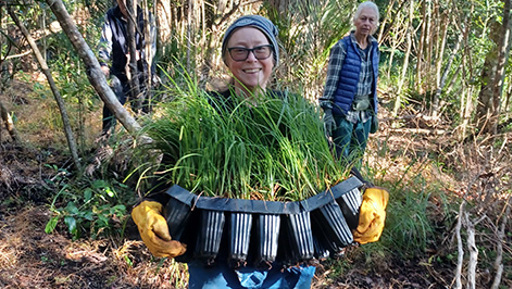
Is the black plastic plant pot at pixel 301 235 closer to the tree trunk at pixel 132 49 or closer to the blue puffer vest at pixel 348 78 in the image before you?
the tree trunk at pixel 132 49

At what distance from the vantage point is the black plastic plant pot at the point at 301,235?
1.04 m

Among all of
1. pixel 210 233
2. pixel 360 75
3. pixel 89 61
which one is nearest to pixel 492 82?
pixel 360 75

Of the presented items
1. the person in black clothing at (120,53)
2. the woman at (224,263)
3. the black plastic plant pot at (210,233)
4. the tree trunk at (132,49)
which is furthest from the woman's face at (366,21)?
the black plastic plant pot at (210,233)

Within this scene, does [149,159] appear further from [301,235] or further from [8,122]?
[8,122]

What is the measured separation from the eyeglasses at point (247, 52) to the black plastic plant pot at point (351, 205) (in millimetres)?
576

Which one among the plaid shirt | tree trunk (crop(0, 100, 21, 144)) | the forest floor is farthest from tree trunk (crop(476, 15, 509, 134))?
Answer: tree trunk (crop(0, 100, 21, 144))

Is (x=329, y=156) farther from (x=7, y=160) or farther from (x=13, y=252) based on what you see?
(x=7, y=160)

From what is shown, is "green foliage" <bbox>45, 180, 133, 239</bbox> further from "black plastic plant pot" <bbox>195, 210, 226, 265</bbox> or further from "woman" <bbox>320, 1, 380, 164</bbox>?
"black plastic plant pot" <bbox>195, 210, 226, 265</bbox>

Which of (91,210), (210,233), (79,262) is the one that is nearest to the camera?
(210,233)

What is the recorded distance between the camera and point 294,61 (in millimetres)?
4070

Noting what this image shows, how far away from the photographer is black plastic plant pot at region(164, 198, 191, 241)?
1.02 meters

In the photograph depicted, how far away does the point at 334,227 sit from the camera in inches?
41.9

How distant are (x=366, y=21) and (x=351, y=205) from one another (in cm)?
261

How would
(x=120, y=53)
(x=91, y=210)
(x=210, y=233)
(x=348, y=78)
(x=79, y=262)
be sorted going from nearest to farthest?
(x=210, y=233) → (x=79, y=262) → (x=91, y=210) → (x=120, y=53) → (x=348, y=78)
